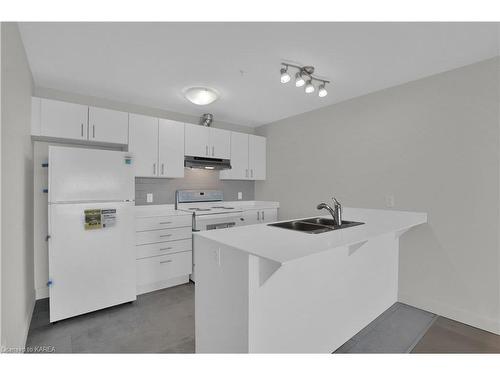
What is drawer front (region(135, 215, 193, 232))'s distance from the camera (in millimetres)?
2965

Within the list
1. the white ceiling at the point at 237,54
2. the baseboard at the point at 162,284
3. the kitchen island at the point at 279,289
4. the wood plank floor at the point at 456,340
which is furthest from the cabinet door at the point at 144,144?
the wood plank floor at the point at 456,340

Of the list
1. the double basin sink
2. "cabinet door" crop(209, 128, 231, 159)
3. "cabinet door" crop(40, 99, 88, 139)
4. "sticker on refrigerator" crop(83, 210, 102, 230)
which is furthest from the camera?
"cabinet door" crop(209, 128, 231, 159)

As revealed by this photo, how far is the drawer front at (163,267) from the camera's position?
2.96 meters

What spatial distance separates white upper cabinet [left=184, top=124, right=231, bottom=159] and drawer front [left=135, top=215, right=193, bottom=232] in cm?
96

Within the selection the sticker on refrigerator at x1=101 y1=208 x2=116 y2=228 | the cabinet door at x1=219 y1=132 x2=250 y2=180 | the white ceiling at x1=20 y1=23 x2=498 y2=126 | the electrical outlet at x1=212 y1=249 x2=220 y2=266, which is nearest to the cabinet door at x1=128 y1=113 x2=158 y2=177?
the white ceiling at x1=20 y1=23 x2=498 y2=126

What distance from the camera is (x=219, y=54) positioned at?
84.6 inches

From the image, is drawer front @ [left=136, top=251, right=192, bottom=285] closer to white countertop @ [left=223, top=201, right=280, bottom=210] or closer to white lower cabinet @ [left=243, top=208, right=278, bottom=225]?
white lower cabinet @ [left=243, top=208, right=278, bottom=225]

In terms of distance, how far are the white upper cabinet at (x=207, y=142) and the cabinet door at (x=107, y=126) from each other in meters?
0.83

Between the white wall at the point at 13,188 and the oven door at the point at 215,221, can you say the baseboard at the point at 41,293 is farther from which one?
the oven door at the point at 215,221

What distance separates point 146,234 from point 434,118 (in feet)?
11.0

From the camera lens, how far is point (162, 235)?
3115mm

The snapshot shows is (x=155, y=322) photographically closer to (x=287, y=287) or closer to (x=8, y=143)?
(x=287, y=287)

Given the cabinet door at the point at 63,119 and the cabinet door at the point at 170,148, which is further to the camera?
the cabinet door at the point at 170,148

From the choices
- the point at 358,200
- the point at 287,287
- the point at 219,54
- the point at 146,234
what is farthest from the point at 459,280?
the point at 146,234
